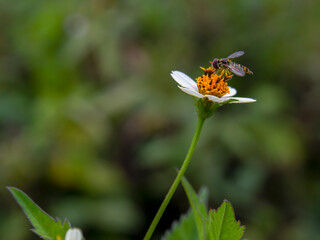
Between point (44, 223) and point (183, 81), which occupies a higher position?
point (183, 81)

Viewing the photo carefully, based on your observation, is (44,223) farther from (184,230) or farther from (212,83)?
(212,83)

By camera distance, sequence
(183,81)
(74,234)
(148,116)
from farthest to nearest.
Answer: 1. (148,116)
2. (183,81)
3. (74,234)

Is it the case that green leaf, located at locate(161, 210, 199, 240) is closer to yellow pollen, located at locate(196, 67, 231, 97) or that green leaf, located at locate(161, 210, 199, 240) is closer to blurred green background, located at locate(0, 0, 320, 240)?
yellow pollen, located at locate(196, 67, 231, 97)

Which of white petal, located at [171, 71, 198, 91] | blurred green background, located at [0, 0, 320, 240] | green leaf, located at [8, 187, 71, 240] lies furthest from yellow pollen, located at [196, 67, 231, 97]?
blurred green background, located at [0, 0, 320, 240]

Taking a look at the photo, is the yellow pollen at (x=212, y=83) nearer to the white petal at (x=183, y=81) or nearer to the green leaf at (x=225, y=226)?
the white petal at (x=183, y=81)

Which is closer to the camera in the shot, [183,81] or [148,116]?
[183,81]

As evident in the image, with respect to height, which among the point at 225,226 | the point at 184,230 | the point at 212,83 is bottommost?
the point at 184,230

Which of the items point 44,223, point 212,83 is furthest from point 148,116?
point 44,223

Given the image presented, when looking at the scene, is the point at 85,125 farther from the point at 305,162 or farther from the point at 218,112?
the point at 305,162
